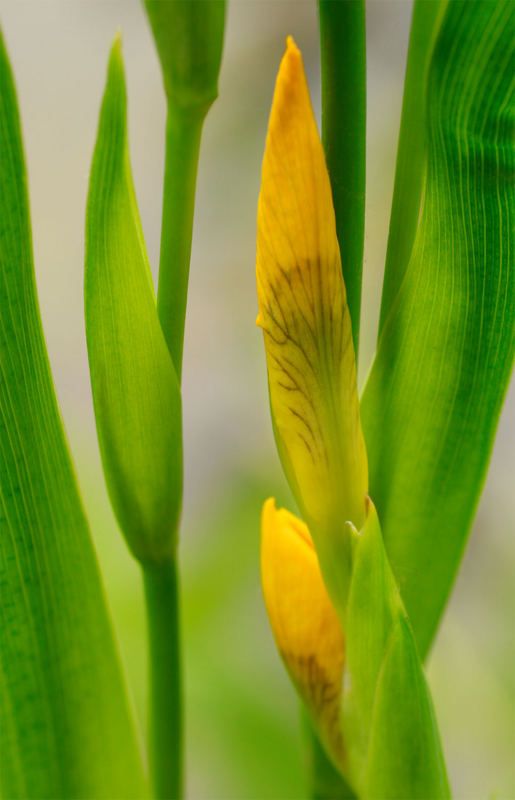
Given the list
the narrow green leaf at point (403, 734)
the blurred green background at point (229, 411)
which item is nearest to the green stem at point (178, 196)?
the narrow green leaf at point (403, 734)

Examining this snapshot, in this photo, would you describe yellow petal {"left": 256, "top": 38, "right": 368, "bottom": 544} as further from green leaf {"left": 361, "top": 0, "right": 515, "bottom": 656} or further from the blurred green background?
the blurred green background

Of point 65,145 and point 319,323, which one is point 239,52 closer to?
point 65,145

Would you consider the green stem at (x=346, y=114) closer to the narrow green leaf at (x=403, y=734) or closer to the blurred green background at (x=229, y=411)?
the narrow green leaf at (x=403, y=734)

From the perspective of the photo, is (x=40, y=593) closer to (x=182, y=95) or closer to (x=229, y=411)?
(x=182, y=95)

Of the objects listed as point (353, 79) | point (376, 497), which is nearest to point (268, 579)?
point (376, 497)

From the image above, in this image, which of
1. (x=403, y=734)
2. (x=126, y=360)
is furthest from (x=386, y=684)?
(x=126, y=360)
